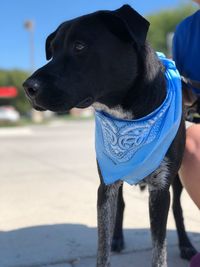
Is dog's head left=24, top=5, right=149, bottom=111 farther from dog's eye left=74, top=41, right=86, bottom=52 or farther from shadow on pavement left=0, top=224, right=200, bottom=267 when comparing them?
shadow on pavement left=0, top=224, right=200, bottom=267

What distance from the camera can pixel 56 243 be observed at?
3.60m

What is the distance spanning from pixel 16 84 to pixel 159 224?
57638 millimetres

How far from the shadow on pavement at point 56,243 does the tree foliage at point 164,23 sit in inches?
2102

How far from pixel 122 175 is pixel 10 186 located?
3.34 m

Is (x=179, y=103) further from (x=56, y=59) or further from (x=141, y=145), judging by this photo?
(x=56, y=59)

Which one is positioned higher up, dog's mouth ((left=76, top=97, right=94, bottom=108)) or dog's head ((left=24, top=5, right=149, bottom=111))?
dog's head ((left=24, top=5, right=149, bottom=111))

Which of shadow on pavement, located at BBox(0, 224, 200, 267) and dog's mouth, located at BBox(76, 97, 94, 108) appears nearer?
dog's mouth, located at BBox(76, 97, 94, 108)

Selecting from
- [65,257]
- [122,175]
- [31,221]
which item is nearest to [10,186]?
[31,221]

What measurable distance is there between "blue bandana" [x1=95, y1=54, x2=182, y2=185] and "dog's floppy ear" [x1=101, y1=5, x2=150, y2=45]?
17.5 inches

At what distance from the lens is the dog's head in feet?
7.67

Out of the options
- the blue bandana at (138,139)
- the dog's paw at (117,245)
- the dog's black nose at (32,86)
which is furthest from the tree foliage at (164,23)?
the dog's black nose at (32,86)

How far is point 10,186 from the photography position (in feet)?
19.3

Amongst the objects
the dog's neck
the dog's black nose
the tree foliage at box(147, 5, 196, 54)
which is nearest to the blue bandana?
the dog's neck

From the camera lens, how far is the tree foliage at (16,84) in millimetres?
55094
